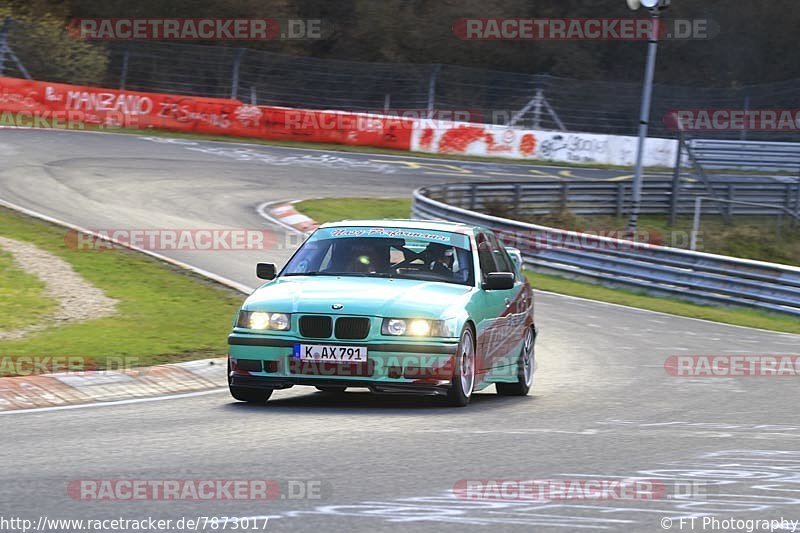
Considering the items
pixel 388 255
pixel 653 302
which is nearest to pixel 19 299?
pixel 388 255

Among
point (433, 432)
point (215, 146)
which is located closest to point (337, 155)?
point (215, 146)

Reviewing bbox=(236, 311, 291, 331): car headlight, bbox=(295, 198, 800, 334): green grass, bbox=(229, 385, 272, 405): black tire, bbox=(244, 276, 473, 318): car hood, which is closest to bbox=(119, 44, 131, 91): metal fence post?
bbox=(295, 198, 800, 334): green grass

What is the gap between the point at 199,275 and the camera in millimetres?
17641

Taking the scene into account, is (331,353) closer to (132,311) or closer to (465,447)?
(465,447)

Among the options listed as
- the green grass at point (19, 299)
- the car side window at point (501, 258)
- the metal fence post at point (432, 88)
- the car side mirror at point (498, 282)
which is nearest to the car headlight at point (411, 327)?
the car side mirror at point (498, 282)

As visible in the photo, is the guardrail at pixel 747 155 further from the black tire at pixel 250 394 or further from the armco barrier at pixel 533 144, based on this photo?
the black tire at pixel 250 394

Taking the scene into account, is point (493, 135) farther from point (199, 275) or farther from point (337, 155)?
point (199, 275)

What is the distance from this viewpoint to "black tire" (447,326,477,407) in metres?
9.57

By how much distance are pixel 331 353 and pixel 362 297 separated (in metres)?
0.51

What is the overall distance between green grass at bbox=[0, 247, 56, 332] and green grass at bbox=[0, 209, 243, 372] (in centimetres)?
1

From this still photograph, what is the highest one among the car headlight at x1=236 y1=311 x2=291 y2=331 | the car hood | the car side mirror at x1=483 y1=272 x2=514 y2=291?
the car side mirror at x1=483 y1=272 x2=514 y2=291

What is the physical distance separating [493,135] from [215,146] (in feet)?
33.6

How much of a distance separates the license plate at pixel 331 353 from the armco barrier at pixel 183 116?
89.7ft

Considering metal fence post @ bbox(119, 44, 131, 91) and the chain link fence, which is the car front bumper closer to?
the chain link fence
